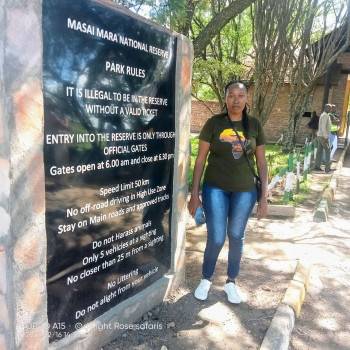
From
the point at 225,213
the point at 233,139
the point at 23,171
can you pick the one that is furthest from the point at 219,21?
the point at 23,171

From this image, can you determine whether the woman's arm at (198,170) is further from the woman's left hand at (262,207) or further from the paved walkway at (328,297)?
the paved walkway at (328,297)

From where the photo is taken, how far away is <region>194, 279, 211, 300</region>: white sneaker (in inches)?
149

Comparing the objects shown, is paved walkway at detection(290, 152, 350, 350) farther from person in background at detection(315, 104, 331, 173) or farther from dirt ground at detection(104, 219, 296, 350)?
person in background at detection(315, 104, 331, 173)

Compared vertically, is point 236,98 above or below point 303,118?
above

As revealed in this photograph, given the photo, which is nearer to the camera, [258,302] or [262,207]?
[262,207]

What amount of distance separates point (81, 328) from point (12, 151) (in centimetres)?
132

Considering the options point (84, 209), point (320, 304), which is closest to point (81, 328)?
point (84, 209)

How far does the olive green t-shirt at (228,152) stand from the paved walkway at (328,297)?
1.36 meters

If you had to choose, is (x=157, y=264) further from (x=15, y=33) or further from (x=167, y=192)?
(x=15, y=33)

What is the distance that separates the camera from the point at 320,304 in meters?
4.18

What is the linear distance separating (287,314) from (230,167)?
1.34 m

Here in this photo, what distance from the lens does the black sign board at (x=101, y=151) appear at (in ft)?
7.84

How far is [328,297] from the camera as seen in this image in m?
4.34

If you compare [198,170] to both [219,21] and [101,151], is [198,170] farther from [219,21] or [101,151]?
[219,21]
